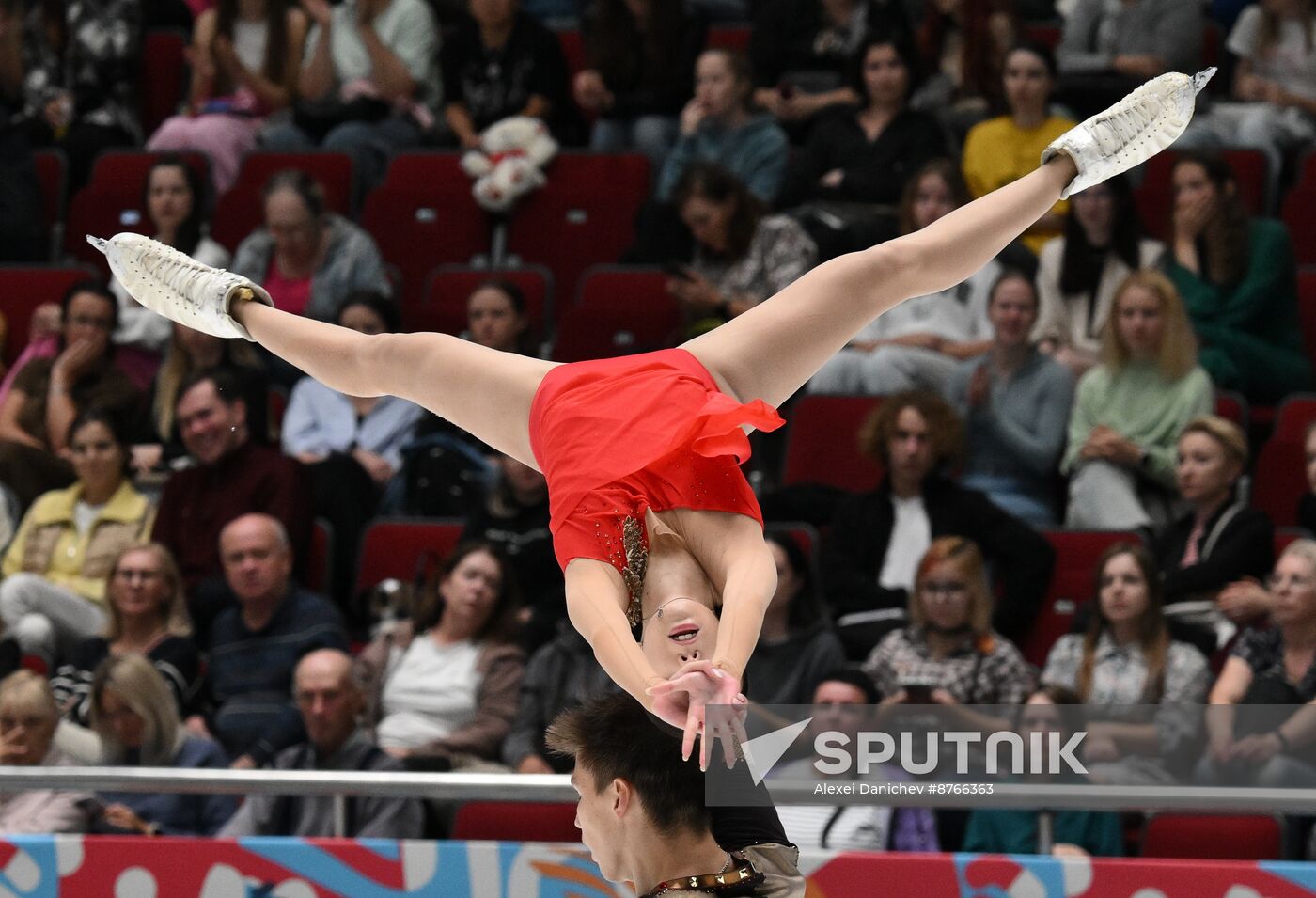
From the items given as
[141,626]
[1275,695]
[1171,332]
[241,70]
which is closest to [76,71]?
[241,70]

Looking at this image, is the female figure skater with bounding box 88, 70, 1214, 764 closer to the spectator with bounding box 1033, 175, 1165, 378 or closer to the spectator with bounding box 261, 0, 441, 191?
the spectator with bounding box 1033, 175, 1165, 378

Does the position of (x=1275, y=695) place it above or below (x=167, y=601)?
below

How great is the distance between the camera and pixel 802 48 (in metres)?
8.21

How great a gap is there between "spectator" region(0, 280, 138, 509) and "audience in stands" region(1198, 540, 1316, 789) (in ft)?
12.9

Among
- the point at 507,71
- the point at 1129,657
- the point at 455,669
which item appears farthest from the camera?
the point at 507,71

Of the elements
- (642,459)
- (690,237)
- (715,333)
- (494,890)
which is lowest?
(494,890)

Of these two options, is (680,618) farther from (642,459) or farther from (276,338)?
(276,338)

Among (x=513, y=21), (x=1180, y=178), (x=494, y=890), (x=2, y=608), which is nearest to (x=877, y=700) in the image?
(x=494, y=890)

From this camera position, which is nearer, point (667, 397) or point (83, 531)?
point (667, 397)

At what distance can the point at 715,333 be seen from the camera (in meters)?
4.23

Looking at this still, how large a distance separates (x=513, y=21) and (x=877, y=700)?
3976 mm

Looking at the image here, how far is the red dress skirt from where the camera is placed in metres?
3.59

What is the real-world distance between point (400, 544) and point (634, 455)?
9.46 feet

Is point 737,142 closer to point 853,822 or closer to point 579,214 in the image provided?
point 579,214
